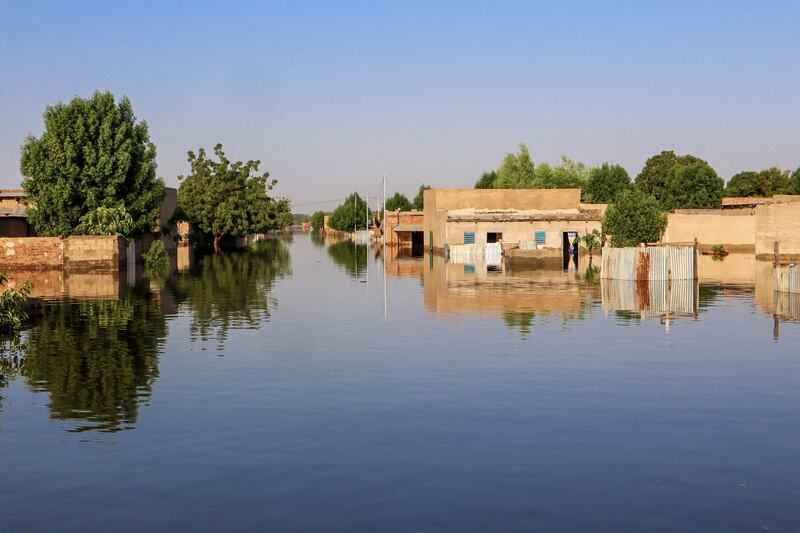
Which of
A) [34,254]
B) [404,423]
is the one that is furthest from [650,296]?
[34,254]

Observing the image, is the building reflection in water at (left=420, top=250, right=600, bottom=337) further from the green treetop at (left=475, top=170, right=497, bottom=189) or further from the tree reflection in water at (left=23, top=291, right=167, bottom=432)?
the green treetop at (left=475, top=170, right=497, bottom=189)

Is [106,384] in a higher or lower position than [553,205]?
lower

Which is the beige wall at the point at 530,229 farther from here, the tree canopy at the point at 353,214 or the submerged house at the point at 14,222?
the tree canopy at the point at 353,214

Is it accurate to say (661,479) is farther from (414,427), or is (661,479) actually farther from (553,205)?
(553,205)

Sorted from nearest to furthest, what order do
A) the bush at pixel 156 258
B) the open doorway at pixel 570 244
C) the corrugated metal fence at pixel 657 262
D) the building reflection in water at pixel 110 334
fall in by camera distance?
the building reflection in water at pixel 110 334
the corrugated metal fence at pixel 657 262
the bush at pixel 156 258
the open doorway at pixel 570 244

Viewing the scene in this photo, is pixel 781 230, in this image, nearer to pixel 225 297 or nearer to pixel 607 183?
pixel 225 297

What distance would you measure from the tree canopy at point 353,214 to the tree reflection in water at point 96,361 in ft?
459

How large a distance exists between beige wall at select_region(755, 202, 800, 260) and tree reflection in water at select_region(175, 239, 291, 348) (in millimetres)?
33730

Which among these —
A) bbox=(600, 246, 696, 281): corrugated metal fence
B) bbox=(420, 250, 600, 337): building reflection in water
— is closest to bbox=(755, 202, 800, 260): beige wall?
bbox=(420, 250, 600, 337): building reflection in water

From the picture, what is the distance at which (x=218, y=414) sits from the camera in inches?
529

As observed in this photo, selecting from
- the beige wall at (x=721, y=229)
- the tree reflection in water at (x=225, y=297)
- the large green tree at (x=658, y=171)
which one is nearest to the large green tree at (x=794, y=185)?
the large green tree at (x=658, y=171)

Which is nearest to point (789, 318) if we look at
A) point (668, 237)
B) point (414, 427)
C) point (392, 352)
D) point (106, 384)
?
point (392, 352)

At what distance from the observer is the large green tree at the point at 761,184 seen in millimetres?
123062

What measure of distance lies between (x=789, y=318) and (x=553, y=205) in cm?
5539
